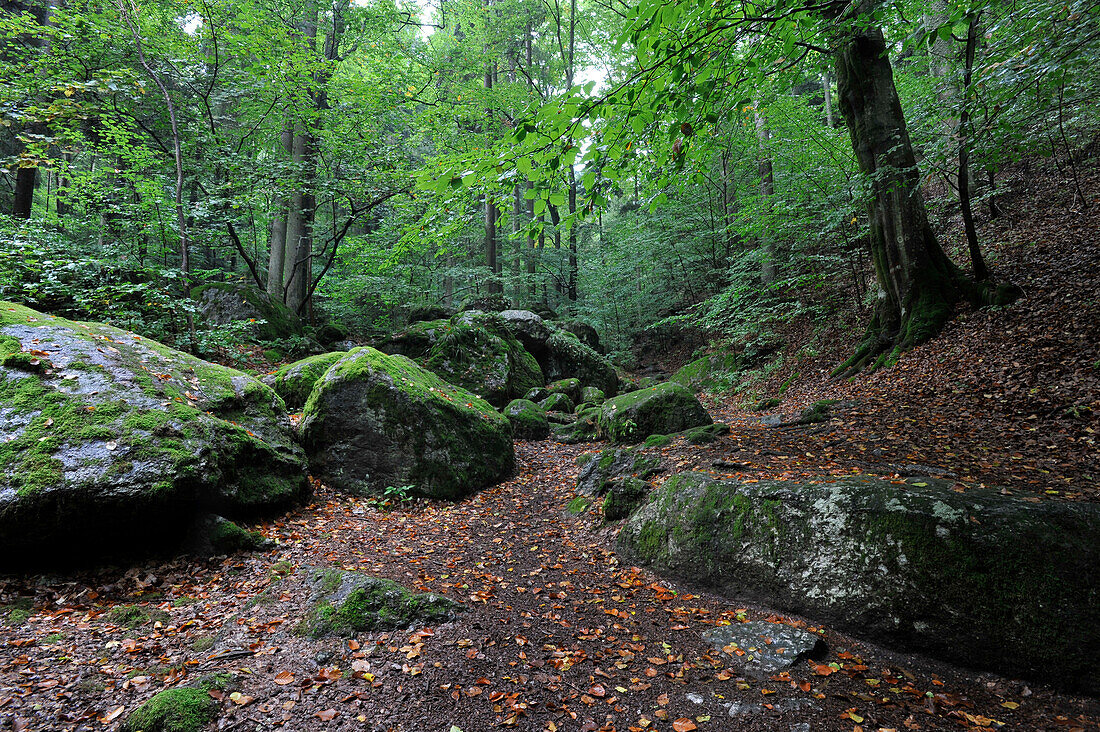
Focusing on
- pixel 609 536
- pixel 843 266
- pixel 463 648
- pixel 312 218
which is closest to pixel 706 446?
pixel 609 536

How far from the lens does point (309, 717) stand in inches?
95.0

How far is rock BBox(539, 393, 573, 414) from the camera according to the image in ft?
37.9

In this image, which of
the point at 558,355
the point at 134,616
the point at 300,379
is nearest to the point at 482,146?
the point at 558,355

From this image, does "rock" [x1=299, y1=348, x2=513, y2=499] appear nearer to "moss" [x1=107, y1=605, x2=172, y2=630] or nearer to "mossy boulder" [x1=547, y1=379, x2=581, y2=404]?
"moss" [x1=107, y1=605, x2=172, y2=630]

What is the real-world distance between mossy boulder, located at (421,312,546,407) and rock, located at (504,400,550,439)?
94 cm

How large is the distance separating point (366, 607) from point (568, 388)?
950cm

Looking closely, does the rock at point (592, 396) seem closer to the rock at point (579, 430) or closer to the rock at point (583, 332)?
the rock at point (579, 430)

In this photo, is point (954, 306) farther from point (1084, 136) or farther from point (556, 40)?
point (556, 40)


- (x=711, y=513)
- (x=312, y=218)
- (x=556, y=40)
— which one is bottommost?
(x=711, y=513)

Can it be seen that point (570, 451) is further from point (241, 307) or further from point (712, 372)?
point (241, 307)

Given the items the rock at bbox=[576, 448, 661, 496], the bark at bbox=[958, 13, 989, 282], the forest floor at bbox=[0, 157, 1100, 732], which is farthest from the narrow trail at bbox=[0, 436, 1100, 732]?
the bark at bbox=[958, 13, 989, 282]

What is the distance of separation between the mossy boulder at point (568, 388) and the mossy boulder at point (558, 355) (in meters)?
1.05

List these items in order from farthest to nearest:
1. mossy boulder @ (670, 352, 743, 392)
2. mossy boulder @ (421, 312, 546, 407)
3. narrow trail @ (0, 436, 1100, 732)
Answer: mossy boulder @ (670, 352, 743, 392)
mossy boulder @ (421, 312, 546, 407)
narrow trail @ (0, 436, 1100, 732)

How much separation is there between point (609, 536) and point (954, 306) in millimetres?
7312
